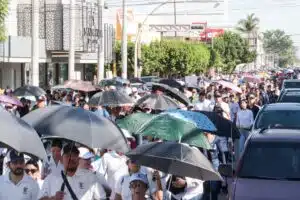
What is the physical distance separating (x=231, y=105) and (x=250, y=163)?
37.7 feet

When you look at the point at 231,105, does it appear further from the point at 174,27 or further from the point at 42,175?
the point at 174,27

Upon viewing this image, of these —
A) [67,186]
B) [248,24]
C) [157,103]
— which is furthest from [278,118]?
[248,24]

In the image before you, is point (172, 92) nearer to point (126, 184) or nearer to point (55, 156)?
point (55, 156)

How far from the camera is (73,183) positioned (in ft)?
24.7

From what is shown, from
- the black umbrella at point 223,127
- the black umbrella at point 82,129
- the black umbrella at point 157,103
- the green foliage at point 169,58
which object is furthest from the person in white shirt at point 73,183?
the green foliage at point 169,58

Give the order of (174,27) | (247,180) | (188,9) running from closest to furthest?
(247,180) → (174,27) → (188,9)

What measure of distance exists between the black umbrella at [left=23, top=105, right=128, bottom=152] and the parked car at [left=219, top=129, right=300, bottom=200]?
1905mm

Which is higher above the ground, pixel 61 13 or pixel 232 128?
pixel 61 13

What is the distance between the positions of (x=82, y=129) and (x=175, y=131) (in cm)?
197

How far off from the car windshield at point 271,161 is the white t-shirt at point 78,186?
9.57 ft

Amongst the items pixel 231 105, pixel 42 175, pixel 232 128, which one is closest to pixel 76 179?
pixel 42 175

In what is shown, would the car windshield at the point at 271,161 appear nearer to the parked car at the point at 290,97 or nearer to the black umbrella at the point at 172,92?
the black umbrella at the point at 172,92

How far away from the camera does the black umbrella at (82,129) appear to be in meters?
7.81

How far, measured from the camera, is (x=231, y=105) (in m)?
21.8
